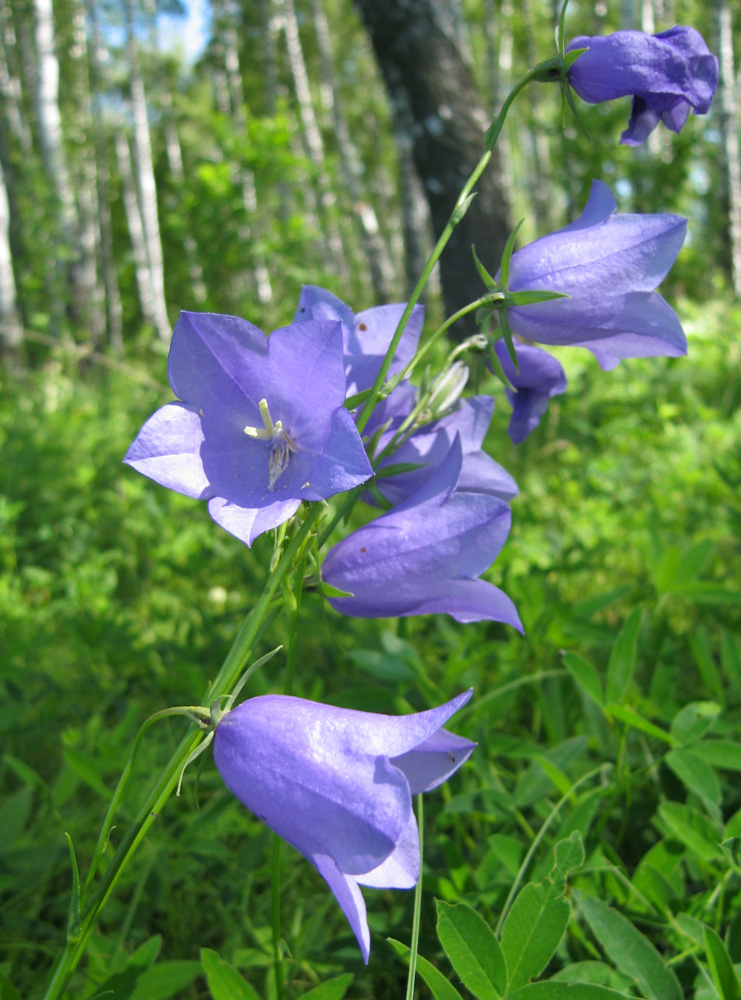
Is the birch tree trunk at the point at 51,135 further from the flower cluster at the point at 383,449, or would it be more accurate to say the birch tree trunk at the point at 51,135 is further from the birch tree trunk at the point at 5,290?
the flower cluster at the point at 383,449

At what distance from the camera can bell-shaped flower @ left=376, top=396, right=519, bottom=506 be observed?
0.87m

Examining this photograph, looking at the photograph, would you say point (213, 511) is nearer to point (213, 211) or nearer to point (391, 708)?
point (391, 708)

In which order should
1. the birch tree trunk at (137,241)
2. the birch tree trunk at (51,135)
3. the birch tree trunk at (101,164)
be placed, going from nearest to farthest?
the birch tree trunk at (51,135), the birch tree trunk at (137,241), the birch tree trunk at (101,164)

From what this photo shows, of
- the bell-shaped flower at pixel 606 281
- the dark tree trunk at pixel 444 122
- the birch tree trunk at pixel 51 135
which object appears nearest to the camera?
the bell-shaped flower at pixel 606 281

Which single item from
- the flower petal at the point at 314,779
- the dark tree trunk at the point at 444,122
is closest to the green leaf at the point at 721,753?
the flower petal at the point at 314,779

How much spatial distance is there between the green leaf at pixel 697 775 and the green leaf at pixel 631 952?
22 centimetres

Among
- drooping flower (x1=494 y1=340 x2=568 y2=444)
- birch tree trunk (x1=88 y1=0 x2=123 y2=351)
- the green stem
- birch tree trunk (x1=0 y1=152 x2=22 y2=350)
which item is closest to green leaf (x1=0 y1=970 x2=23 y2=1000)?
the green stem

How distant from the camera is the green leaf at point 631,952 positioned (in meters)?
0.82

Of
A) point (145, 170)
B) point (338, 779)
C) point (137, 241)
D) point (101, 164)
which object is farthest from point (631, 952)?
point (101, 164)

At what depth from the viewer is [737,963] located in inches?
34.3

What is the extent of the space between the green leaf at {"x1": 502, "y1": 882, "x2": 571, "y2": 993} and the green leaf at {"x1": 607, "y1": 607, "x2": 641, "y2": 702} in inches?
17.9

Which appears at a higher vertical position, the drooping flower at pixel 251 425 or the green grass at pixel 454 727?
the drooping flower at pixel 251 425

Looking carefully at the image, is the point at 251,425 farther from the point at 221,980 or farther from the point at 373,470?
the point at 221,980

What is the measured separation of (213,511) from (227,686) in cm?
17
